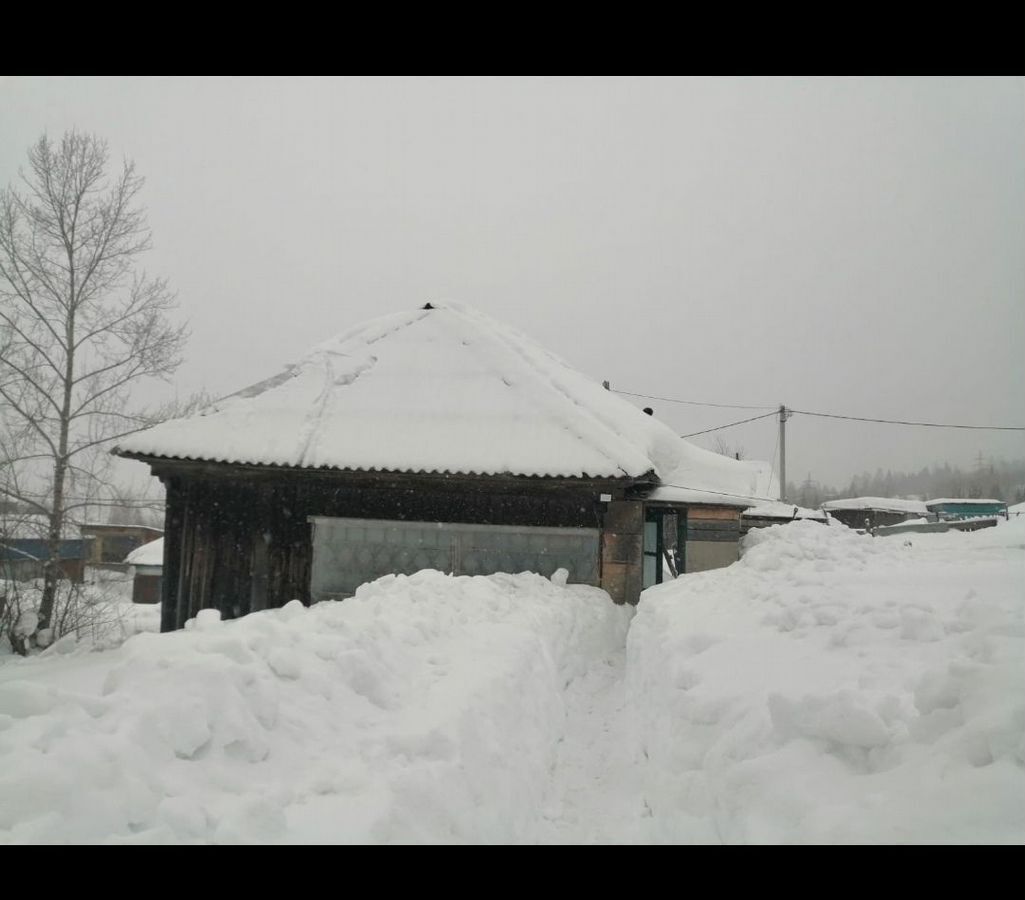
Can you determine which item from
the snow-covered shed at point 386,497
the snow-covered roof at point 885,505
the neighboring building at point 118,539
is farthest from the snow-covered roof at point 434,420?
the snow-covered roof at point 885,505

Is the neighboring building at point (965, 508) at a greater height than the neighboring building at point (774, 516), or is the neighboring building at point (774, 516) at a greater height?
the neighboring building at point (965, 508)

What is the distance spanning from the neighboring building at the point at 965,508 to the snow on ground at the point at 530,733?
32678 millimetres

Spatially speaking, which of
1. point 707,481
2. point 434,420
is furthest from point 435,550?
point 707,481

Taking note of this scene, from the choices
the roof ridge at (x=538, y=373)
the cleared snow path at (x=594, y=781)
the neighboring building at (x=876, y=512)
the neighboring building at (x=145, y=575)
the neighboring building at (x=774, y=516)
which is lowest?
the neighboring building at (x=145, y=575)

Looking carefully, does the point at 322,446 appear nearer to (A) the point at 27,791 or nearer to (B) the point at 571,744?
(B) the point at 571,744

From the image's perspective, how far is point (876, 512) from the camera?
1384 inches

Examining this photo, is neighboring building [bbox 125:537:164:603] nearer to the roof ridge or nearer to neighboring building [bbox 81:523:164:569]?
neighboring building [bbox 81:523:164:569]

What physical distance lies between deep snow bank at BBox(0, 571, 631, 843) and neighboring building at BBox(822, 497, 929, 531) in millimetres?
34708

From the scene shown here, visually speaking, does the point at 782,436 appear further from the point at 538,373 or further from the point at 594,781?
the point at 594,781

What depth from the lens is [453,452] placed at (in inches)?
368

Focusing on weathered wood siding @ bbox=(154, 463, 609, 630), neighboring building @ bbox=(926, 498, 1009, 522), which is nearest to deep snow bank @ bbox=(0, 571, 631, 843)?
weathered wood siding @ bbox=(154, 463, 609, 630)

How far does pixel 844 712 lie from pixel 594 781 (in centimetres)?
233

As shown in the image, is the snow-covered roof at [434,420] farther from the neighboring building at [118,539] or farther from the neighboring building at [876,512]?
the neighboring building at [118,539]

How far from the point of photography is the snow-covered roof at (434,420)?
362 inches
